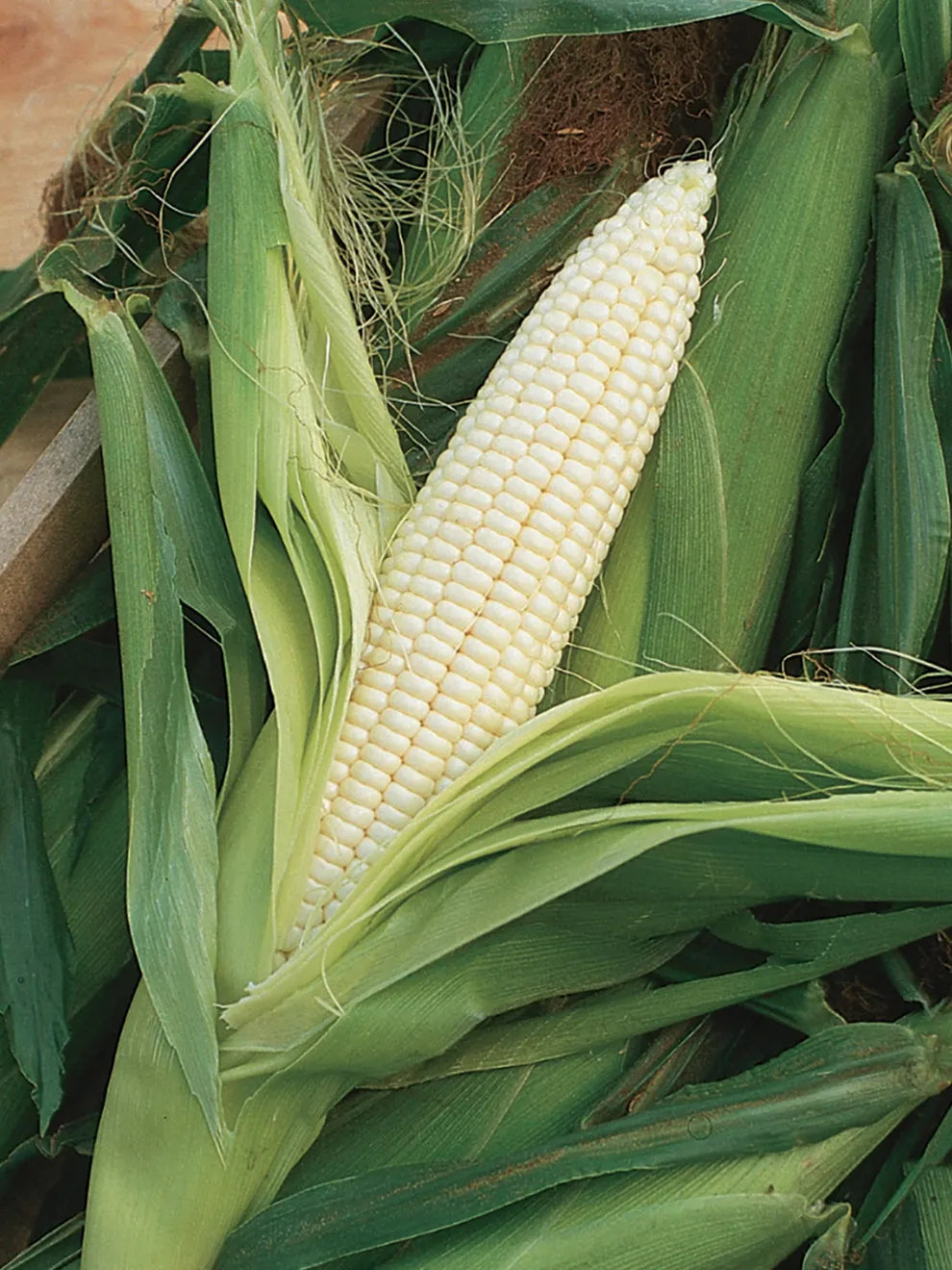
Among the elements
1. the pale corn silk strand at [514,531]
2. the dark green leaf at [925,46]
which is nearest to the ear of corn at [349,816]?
the pale corn silk strand at [514,531]

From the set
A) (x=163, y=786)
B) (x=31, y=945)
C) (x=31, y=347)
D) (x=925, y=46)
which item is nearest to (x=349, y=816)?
(x=163, y=786)

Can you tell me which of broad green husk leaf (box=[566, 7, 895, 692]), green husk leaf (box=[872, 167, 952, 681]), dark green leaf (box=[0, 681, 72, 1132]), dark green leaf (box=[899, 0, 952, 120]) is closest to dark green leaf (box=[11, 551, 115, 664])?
dark green leaf (box=[0, 681, 72, 1132])

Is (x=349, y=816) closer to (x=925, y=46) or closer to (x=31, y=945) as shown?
(x=31, y=945)

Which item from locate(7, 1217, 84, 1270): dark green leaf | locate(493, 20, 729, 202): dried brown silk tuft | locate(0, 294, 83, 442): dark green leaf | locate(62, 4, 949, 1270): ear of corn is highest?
locate(493, 20, 729, 202): dried brown silk tuft

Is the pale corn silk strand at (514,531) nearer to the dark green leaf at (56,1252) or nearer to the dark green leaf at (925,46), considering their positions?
the dark green leaf at (925,46)

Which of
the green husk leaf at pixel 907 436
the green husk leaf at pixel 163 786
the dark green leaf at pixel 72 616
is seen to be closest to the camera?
A: the green husk leaf at pixel 163 786

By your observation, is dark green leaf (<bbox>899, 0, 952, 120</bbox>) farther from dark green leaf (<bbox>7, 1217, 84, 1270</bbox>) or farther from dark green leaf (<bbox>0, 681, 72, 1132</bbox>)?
dark green leaf (<bbox>7, 1217, 84, 1270</bbox>)

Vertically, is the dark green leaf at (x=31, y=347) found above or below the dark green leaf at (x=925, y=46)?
below

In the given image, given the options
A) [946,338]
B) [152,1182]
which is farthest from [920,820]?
[152,1182]

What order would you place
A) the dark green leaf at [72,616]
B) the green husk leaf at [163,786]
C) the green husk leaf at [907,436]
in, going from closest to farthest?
the green husk leaf at [163,786]
the green husk leaf at [907,436]
the dark green leaf at [72,616]
